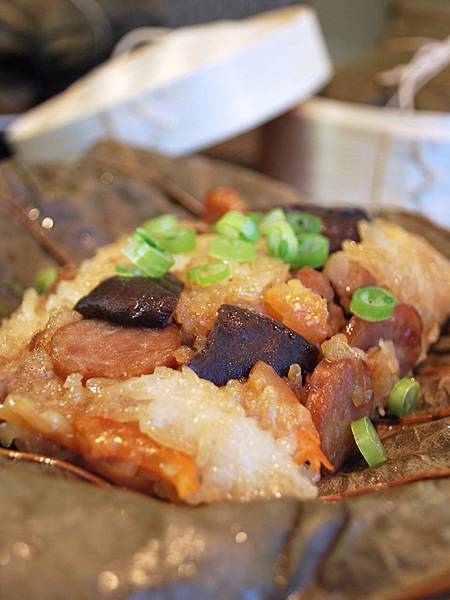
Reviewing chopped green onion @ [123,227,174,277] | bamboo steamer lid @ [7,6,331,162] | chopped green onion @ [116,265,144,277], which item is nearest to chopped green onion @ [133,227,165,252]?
chopped green onion @ [123,227,174,277]

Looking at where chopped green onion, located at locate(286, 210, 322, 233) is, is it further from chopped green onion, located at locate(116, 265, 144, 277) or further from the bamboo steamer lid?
the bamboo steamer lid

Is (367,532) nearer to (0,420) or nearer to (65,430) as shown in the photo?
(65,430)

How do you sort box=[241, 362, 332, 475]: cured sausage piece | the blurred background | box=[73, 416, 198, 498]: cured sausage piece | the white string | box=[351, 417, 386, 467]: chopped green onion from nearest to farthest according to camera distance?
box=[73, 416, 198, 498]: cured sausage piece
box=[241, 362, 332, 475]: cured sausage piece
box=[351, 417, 386, 467]: chopped green onion
the blurred background
the white string

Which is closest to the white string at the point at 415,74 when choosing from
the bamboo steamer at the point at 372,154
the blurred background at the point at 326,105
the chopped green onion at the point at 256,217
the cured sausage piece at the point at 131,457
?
the blurred background at the point at 326,105

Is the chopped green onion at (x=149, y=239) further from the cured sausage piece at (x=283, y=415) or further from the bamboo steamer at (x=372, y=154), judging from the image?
the bamboo steamer at (x=372, y=154)

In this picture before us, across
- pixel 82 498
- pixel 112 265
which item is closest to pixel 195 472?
pixel 82 498

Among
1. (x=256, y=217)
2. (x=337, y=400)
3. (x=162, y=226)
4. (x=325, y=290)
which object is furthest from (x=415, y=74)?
(x=337, y=400)

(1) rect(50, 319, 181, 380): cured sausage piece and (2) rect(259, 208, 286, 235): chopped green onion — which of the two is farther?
(2) rect(259, 208, 286, 235): chopped green onion
